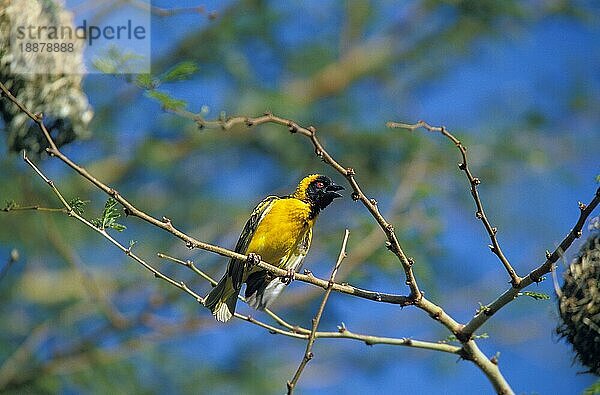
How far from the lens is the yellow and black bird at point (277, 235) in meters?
3.47

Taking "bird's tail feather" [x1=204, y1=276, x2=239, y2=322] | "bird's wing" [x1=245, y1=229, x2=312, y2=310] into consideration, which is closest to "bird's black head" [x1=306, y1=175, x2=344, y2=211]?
"bird's wing" [x1=245, y1=229, x2=312, y2=310]

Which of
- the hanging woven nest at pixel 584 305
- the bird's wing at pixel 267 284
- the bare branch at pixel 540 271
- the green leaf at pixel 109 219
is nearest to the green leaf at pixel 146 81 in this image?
the green leaf at pixel 109 219

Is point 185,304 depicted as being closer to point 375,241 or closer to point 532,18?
point 375,241

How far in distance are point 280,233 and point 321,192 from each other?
0.95 feet

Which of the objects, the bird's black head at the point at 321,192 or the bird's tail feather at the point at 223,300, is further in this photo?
the bird's black head at the point at 321,192

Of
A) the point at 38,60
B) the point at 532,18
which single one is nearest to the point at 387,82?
the point at 532,18

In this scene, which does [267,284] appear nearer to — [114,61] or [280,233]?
[280,233]

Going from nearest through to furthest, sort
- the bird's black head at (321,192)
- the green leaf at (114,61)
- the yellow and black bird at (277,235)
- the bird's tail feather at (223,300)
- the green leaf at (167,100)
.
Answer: the green leaf at (167,100), the green leaf at (114,61), the bird's tail feather at (223,300), the yellow and black bird at (277,235), the bird's black head at (321,192)

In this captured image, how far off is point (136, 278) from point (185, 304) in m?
0.82

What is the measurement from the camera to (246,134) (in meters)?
6.55

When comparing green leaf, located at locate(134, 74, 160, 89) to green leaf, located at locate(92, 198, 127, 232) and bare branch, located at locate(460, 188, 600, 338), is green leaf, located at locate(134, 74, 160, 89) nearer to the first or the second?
green leaf, located at locate(92, 198, 127, 232)

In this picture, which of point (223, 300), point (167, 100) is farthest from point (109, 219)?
point (223, 300)

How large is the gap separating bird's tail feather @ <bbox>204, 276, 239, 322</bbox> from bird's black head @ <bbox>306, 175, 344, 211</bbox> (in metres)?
0.60

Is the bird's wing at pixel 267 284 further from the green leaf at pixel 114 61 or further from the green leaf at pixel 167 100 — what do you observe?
the green leaf at pixel 114 61
